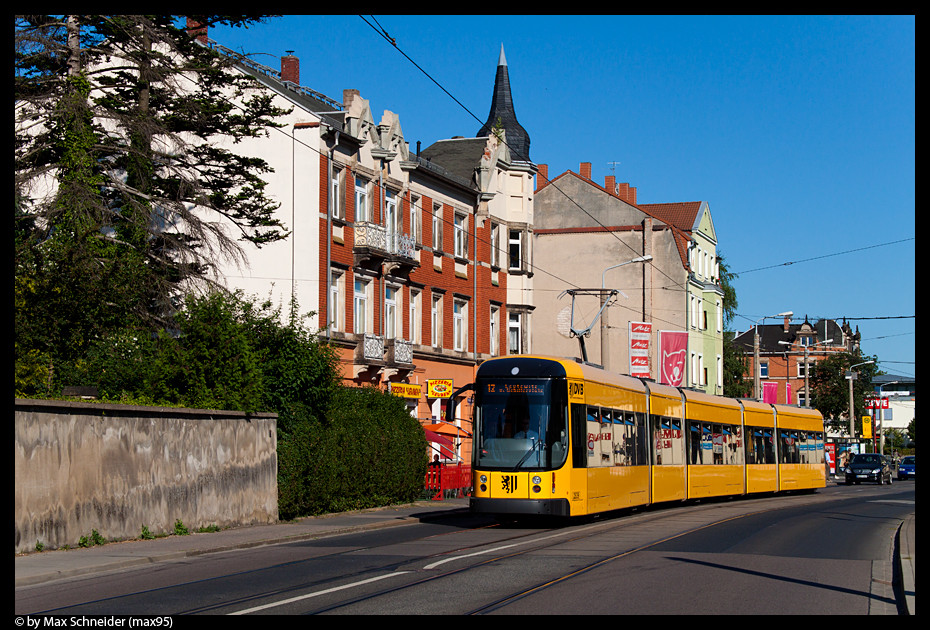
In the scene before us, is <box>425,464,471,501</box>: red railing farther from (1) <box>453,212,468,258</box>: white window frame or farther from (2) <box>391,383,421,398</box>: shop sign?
(1) <box>453,212,468,258</box>: white window frame

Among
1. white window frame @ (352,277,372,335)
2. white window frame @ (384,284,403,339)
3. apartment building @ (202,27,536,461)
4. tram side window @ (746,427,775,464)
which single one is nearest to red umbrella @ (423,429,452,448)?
apartment building @ (202,27,536,461)

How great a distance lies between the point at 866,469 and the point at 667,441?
39.3m

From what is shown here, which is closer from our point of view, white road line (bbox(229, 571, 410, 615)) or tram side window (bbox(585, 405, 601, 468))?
white road line (bbox(229, 571, 410, 615))

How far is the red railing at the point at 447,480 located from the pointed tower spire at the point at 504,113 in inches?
1126

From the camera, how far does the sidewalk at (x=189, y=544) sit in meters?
14.9

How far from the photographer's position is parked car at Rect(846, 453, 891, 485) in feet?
208

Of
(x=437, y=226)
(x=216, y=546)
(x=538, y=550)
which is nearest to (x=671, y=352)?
(x=437, y=226)

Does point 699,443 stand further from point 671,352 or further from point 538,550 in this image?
point 671,352

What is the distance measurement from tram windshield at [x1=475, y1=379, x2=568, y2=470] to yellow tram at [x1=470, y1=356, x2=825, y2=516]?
19 mm

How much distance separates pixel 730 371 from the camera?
92.4m

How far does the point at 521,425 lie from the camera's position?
2180 centimetres

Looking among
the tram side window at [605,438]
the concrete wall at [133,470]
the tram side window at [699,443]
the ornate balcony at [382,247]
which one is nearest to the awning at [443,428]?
the ornate balcony at [382,247]

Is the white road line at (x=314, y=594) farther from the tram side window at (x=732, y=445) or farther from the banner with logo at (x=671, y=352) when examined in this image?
the banner with logo at (x=671, y=352)
